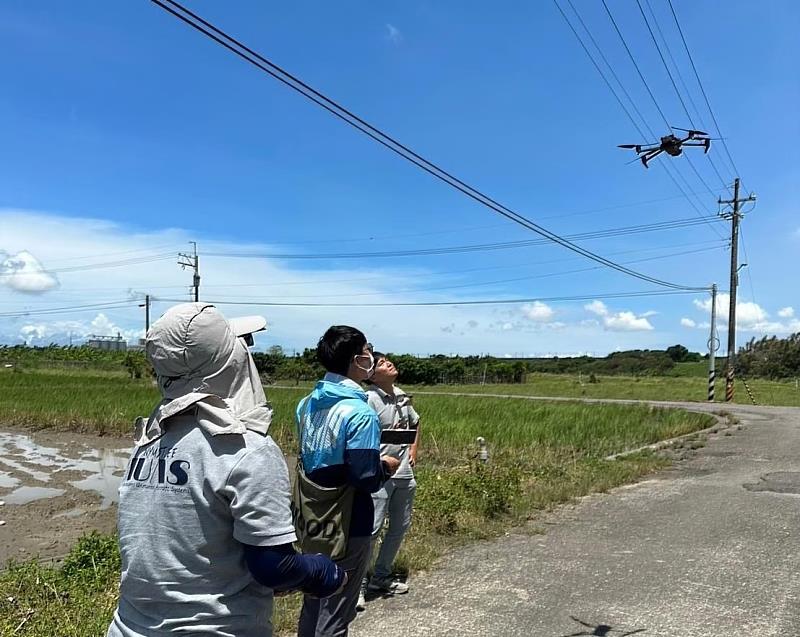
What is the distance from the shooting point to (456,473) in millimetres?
7781

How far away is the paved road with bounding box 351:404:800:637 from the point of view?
4.11 m

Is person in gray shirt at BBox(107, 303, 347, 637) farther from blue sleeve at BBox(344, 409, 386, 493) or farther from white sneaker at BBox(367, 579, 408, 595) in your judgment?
white sneaker at BBox(367, 579, 408, 595)

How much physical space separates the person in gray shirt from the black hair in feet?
4.24

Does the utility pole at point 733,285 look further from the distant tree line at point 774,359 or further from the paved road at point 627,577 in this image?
the distant tree line at point 774,359

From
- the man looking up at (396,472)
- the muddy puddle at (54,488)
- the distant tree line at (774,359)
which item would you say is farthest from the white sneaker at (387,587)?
the distant tree line at (774,359)

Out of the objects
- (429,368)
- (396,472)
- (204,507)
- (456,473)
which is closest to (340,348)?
(396,472)

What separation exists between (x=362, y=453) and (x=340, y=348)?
0.53 meters

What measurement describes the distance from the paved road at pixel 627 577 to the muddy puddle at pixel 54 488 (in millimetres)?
4985

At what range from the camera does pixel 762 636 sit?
12.9 feet

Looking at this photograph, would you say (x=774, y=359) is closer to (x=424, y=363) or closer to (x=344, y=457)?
(x=424, y=363)

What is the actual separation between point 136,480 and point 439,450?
11.4 meters

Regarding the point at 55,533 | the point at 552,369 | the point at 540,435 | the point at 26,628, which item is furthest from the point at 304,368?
the point at 26,628

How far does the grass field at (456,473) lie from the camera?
4.36m

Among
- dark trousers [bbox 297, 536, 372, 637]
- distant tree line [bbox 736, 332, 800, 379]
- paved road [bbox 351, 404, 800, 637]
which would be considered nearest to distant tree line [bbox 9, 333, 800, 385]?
distant tree line [bbox 736, 332, 800, 379]
